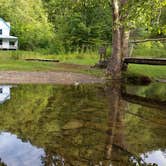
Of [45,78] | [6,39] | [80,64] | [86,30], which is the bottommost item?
[45,78]

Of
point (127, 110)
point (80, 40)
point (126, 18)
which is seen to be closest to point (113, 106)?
point (127, 110)

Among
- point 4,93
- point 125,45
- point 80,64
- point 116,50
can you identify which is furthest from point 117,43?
point 80,64

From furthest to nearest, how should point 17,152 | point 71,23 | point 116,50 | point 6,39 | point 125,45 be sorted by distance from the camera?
point 6,39 < point 71,23 < point 125,45 < point 116,50 < point 17,152

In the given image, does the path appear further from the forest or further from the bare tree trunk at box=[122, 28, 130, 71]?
the forest

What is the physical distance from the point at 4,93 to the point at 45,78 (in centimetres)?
543

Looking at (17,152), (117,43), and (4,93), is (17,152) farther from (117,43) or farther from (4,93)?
(117,43)

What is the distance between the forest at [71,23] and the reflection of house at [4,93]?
6.02 m

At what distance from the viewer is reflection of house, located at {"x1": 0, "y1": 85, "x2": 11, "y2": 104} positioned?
11.7 metres

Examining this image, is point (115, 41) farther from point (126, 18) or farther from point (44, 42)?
point (44, 42)

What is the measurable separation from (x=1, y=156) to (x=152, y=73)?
17.7 metres

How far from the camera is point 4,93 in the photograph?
12.9 m

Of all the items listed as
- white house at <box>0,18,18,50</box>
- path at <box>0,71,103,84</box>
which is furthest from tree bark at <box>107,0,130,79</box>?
white house at <box>0,18,18,50</box>

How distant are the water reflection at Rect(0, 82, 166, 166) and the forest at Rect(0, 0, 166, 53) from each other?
177 inches

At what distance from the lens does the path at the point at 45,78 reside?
1700 centimetres
